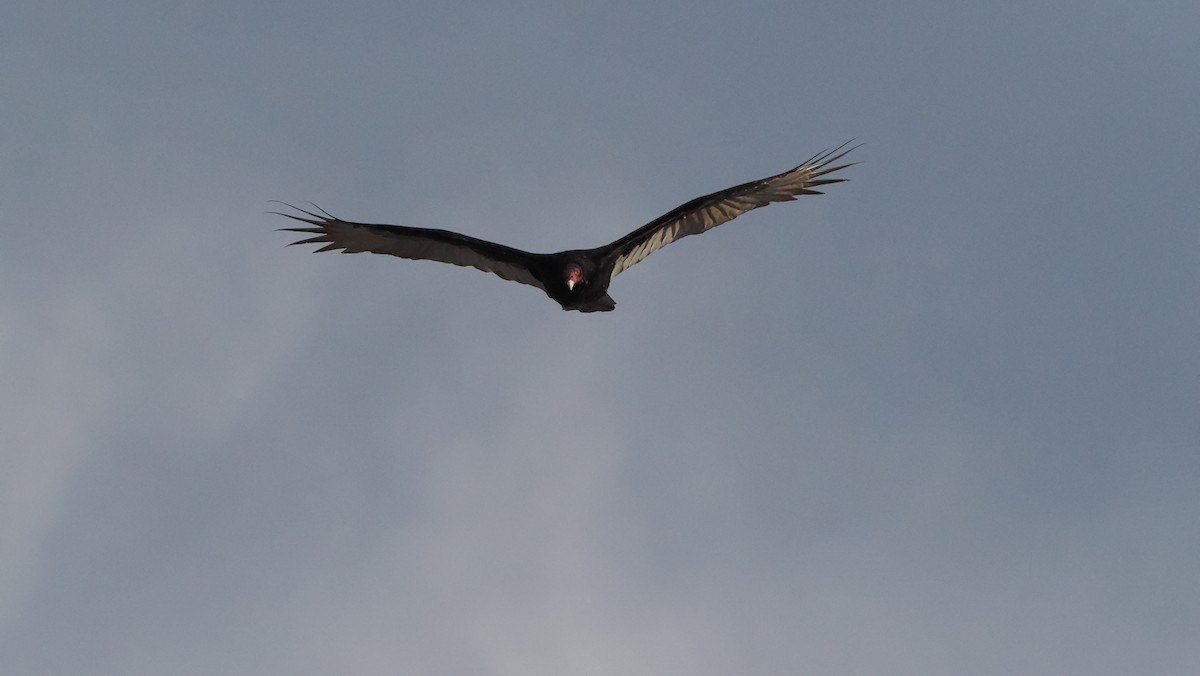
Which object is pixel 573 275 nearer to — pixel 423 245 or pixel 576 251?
pixel 576 251

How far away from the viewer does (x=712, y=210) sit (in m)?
16.5

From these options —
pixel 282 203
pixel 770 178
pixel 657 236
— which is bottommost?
pixel 282 203

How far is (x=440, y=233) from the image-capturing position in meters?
15.7

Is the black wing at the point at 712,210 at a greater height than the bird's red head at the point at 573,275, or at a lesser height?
greater

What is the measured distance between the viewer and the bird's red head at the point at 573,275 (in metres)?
15.4

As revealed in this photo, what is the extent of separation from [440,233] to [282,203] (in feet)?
8.29

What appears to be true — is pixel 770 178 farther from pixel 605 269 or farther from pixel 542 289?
pixel 542 289

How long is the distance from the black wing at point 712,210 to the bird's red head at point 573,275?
843 millimetres

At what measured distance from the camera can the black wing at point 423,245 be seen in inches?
609

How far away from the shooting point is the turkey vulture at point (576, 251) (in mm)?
15555

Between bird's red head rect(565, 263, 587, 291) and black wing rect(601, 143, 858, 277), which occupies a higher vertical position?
black wing rect(601, 143, 858, 277)

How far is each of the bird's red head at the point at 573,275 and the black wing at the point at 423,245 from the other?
2.89 feet

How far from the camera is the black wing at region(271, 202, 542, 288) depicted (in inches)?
609

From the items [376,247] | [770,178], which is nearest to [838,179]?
[770,178]
